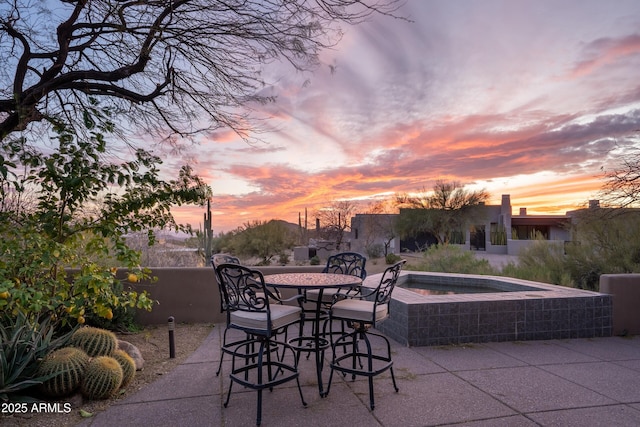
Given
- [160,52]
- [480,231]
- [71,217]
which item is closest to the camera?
[71,217]

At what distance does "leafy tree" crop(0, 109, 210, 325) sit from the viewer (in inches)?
133

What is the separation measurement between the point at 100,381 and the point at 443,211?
955 inches

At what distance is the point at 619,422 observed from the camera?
2770 millimetres

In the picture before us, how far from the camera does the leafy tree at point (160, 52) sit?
459cm

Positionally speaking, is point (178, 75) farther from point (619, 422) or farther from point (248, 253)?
point (248, 253)

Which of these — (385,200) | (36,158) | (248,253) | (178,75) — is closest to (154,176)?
(36,158)

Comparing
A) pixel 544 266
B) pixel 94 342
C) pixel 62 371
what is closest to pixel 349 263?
pixel 94 342

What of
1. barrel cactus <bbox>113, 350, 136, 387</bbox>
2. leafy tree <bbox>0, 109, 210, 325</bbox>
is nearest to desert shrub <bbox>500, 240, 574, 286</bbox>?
leafy tree <bbox>0, 109, 210, 325</bbox>

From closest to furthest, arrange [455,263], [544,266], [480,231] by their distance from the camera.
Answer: [544,266] → [455,263] → [480,231]

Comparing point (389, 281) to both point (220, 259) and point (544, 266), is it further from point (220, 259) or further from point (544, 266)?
point (544, 266)

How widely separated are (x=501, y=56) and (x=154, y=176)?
6574 millimetres

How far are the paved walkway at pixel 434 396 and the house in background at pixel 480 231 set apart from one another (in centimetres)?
1973

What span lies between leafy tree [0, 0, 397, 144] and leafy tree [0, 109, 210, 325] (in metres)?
0.81

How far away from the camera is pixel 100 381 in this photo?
312 cm
